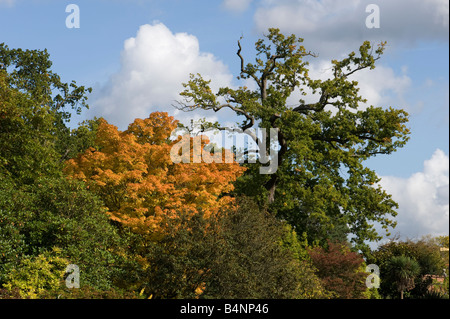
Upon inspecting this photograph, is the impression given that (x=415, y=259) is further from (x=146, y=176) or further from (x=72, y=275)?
(x=72, y=275)

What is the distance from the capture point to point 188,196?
2300 cm

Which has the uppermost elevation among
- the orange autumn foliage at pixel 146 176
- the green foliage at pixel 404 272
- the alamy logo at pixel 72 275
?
the orange autumn foliage at pixel 146 176

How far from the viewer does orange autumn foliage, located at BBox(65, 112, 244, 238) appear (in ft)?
70.1

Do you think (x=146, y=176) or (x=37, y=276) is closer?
(x=37, y=276)

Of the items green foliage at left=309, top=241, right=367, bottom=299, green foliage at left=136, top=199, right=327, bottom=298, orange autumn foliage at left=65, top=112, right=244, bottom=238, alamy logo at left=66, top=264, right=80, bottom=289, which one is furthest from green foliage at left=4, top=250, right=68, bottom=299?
green foliage at left=309, top=241, right=367, bottom=299

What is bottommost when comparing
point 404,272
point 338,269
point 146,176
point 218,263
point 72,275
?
point 404,272

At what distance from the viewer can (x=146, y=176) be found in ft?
77.2

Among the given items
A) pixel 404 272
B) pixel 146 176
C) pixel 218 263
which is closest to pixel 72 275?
pixel 218 263

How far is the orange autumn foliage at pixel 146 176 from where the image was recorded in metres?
21.4

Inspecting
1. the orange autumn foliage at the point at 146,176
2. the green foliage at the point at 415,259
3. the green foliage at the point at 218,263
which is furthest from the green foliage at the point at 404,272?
the green foliage at the point at 218,263

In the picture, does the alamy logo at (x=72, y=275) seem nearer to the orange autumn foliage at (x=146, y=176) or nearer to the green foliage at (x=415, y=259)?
the orange autumn foliage at (x=146, y=176)

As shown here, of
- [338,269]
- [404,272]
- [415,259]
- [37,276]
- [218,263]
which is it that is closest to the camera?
[37,276]

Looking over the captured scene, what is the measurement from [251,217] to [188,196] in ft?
13.8
